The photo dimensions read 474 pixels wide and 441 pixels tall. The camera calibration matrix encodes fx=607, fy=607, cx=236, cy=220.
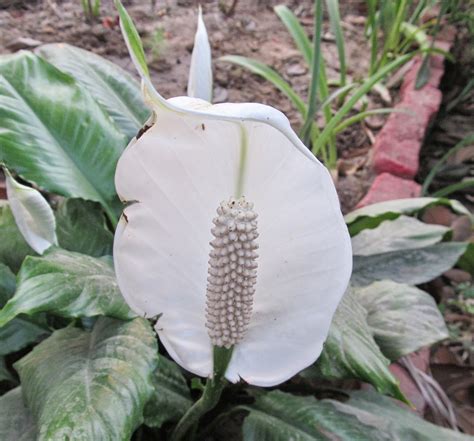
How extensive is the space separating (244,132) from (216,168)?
4 cm

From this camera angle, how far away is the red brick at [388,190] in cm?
124

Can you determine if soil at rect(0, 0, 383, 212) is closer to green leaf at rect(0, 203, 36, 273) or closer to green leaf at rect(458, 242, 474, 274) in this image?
green leaf at rect(458, 242, 474, 274)

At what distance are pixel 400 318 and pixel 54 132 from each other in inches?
20.5

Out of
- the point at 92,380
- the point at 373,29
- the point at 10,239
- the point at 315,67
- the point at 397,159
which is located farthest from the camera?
the point at 373,29

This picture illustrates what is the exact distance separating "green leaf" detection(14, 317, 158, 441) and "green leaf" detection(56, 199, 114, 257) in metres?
0.16

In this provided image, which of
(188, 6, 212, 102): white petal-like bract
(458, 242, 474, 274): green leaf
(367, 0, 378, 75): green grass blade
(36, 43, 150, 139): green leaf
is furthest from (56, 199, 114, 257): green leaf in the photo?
(367, 0, 378, 75): green grass blade

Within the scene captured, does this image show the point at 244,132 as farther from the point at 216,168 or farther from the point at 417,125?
the point at 417,125

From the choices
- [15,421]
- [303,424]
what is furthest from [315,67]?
[15,421]

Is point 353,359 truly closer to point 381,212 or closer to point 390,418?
point 390,418

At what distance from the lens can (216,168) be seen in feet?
1.48

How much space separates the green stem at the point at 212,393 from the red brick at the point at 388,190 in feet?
2.21

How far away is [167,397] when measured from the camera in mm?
694

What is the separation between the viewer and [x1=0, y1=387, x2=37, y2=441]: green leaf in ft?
2.01

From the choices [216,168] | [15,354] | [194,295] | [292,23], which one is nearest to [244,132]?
[216,168]
